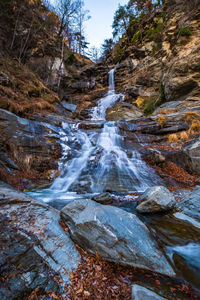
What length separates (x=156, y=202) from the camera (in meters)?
4.16

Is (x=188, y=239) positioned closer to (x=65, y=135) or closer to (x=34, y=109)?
(x=65, y=135)

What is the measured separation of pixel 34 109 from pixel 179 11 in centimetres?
2032

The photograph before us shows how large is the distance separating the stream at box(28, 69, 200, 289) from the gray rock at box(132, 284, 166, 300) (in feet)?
2.44

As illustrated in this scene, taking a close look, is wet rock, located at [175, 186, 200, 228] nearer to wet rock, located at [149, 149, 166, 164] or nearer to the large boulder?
the large boulder

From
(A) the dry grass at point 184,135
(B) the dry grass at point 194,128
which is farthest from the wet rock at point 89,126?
(B) the dry grass at point 194,128

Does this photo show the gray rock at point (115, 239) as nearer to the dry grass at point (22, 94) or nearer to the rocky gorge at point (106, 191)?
the rocky gorge at point (106, 191)

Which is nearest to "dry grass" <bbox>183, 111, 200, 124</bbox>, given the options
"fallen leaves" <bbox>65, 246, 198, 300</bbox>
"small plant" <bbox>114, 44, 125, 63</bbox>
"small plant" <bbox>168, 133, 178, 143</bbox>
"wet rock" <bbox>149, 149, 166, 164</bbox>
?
"small plant" <bbox>168, 133, 178, 143</bbox>

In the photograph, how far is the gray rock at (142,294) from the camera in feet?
5.28

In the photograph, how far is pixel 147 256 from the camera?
2.23 m

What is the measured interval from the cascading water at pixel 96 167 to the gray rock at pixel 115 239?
2.84 metres

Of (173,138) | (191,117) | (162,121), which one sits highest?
(191,117)

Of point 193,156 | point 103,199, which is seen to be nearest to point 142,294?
point 103,199

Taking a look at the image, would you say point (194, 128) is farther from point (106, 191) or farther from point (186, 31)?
point (186, 31)

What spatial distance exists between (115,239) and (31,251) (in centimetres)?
125
